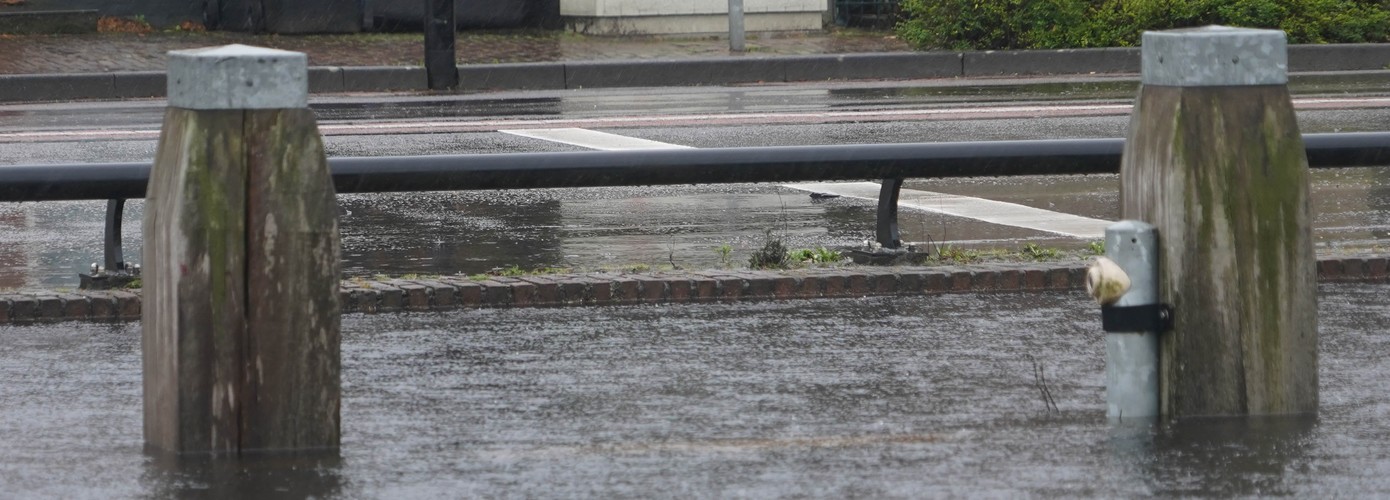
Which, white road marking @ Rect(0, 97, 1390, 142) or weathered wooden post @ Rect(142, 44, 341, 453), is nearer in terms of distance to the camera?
weathered wooden post @ Rect(142, 44, 341, 453)

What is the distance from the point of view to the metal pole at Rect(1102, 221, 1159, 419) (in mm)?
4914

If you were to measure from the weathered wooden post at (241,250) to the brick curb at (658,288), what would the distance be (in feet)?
7.60

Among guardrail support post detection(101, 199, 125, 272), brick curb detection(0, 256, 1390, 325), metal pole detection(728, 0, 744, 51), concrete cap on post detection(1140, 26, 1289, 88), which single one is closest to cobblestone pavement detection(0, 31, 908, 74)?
metal pole detection(728, 0, 744, 51)

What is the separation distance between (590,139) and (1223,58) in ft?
33.6

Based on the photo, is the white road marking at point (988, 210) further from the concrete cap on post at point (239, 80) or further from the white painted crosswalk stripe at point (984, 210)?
the concrete cap on post at point (239, 80)

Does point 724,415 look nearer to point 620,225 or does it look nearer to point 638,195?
point 620,225

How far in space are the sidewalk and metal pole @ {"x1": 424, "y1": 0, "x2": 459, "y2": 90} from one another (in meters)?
0.20

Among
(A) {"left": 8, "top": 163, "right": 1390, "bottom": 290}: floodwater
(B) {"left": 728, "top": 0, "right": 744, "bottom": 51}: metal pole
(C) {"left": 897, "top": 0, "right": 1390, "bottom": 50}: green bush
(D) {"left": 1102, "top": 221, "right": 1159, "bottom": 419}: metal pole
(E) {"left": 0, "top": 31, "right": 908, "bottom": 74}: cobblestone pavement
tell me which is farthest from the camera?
(B) {"left": 728, "top": 0, "right": 744, "bottom": 51}: metal pole

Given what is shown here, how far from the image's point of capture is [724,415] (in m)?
5.22

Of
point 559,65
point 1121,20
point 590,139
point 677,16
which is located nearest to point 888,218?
point 590,139

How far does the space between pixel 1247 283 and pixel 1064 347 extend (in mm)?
1348

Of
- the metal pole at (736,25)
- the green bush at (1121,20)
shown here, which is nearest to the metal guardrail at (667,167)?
the green bush at (1121,20)

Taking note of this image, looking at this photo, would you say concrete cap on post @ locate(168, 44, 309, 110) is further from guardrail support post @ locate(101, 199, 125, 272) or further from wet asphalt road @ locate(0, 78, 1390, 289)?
wet asphalt road @ locate(0, 78, 1390, 289)

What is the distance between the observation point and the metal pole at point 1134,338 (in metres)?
4.91
